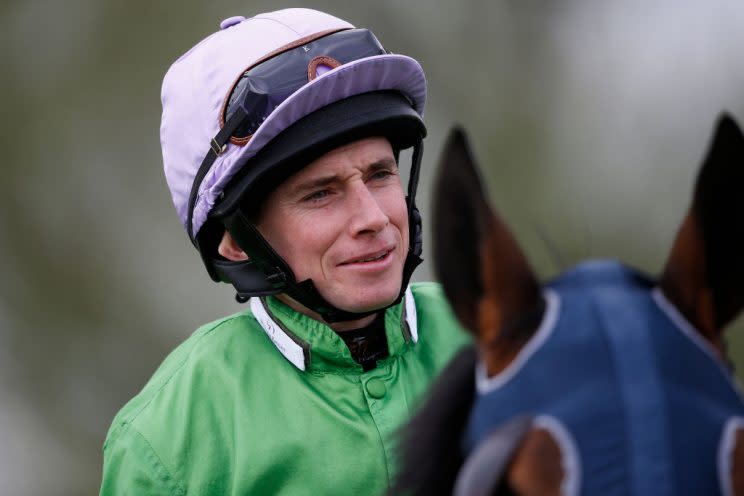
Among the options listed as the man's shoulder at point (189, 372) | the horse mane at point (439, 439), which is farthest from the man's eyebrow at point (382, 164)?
the horse mane at point (439, 439)

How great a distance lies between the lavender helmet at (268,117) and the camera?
1.75 m

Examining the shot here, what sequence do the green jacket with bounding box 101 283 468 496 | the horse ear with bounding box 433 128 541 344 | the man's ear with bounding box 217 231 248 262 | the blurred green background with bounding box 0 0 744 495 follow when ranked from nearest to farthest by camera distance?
the horse ear with bounding box 433 128 541 344 < the green jacket with bounding box 101 283 468 496 < the man's ear with bounding box 217 231 248 262 < the blurred green background with bounding box 0 0 744 495

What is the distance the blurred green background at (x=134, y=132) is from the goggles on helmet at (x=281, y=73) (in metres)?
3.29

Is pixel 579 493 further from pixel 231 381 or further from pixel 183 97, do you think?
pixel 183 97

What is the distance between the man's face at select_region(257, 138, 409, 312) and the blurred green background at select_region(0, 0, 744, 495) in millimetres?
3335

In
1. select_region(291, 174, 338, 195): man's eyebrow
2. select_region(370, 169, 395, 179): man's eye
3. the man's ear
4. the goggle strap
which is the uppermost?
the goggle strap

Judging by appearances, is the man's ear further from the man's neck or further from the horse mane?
the horse mane

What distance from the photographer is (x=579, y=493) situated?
83 centimetres

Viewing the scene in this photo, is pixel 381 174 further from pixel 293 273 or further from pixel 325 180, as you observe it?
pixel 293 273

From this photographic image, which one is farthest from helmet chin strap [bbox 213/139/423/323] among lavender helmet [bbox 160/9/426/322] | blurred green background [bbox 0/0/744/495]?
blurred green background [bbox 0/0/744/495]

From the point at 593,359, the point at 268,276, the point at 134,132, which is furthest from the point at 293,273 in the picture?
the point at 134,132

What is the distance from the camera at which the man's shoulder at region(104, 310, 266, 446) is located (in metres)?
1.82

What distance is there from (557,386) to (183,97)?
1.21m

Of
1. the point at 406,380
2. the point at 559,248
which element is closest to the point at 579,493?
the point at 559,248
